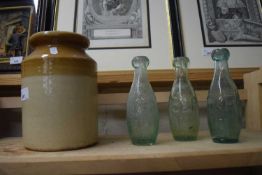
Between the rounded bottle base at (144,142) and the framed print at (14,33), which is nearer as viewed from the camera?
the rounded bottle base at (144,142)

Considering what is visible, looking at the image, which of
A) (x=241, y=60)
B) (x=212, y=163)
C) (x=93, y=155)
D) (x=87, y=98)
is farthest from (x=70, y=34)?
(x=241, y=60)

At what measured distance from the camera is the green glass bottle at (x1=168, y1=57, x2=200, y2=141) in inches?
22.7

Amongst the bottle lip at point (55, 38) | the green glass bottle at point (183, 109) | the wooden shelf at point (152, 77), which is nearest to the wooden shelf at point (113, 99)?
the wooden shelf at point (152, 77)

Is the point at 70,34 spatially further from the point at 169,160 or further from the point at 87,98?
the point at 169,160

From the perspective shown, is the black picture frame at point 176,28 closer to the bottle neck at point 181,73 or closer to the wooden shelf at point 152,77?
the wooden shelf at point 152,77

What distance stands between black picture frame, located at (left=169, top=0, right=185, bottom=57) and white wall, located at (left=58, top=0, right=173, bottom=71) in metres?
0.02

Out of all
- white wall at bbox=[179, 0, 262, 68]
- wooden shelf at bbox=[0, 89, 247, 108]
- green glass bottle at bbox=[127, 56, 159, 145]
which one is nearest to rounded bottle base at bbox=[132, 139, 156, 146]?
green glass bottle at bbox=[127, 56, 159, 145]

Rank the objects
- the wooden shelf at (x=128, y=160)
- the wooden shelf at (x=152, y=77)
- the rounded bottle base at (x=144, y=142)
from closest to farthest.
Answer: the wooden shelf at (x=128, y=160), the rounded bottle base at (x=144, y=142), the wooden shelf at (x=152, y=77)

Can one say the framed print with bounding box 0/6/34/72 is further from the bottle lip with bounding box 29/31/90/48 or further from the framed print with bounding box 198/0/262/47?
the framed print with bounding box 198/0/262/47

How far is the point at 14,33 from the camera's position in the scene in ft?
2.71

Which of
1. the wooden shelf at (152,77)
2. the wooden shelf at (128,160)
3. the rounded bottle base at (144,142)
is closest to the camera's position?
the wooden shelf at (128,160)

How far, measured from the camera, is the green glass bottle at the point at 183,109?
58 centimetres

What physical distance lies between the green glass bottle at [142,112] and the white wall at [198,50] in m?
0.26

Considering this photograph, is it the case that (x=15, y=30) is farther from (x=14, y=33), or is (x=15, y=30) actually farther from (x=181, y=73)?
(x=181, y=73)
